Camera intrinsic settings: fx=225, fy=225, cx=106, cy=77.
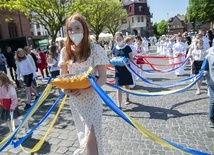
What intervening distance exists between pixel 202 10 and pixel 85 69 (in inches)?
2169

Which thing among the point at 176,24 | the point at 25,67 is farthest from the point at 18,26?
the point at 176,24

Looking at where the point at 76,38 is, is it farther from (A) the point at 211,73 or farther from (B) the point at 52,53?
(B) the point at 52,53

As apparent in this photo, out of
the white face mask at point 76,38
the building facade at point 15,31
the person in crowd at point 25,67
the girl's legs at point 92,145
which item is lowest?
the girl's legs at point 92,145

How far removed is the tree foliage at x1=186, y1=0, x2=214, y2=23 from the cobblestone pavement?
49.5 metres

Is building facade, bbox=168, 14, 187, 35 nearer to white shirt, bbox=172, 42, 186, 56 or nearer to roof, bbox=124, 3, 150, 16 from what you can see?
roof, bbox=124, 3, 150, 16

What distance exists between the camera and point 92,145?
9.05 ft

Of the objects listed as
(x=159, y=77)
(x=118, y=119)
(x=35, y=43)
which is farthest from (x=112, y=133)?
(x=35, y=43)

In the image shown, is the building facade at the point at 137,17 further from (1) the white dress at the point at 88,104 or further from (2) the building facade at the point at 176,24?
(1) the white dress at the point at 88,104

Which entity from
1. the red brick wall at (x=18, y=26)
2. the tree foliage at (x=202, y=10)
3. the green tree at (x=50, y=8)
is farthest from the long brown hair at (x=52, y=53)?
the tree foliage at (x=202, y=10)

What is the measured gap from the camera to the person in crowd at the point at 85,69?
269 centimetres

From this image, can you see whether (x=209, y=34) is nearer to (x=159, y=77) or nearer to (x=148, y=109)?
(x=159, y=77)

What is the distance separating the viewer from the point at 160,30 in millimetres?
122375

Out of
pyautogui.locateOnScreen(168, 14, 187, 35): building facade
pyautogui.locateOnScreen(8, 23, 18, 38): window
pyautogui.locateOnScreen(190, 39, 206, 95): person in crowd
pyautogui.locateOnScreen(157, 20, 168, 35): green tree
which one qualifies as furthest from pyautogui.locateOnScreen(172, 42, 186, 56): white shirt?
pyautogui.locateOnScreen(157, 20, 168, 35): green tree

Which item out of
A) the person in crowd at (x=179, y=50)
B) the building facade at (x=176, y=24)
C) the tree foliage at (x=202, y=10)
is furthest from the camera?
the building facade at (x=176, y=24)
